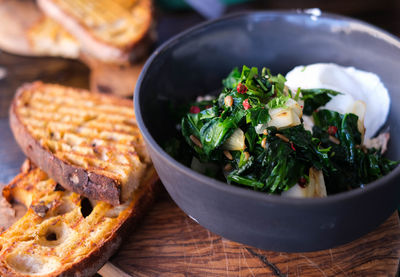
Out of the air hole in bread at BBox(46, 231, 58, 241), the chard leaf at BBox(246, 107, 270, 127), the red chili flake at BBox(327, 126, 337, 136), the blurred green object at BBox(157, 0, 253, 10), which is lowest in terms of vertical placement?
the air hole in bread at BBox(46, 231, 58, 241)

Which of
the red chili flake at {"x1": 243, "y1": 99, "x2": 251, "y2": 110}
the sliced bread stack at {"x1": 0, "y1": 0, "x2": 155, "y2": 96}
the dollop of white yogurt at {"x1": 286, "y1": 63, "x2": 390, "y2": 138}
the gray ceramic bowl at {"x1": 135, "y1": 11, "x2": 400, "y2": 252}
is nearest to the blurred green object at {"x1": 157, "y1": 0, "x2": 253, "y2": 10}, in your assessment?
the sliced bread stack at {"x1": 0, "y1": 0, "x2": 155, "y2": 96}

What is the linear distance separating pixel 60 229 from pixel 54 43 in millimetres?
2559

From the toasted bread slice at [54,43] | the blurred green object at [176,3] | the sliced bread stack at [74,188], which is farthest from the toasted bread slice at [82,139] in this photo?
the blurred green object at [176,3]

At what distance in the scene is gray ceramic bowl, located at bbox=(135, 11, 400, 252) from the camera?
1919mm

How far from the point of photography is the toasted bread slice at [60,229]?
2.42 meters

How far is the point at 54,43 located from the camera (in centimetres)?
447

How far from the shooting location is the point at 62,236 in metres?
2.63

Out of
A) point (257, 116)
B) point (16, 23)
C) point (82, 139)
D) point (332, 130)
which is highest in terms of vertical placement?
point (257, 116)

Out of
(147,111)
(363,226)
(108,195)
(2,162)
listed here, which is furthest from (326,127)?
(2,162)

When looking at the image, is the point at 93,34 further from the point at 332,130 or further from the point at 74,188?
the point at 332,130

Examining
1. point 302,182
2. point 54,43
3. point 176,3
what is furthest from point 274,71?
point 176,3

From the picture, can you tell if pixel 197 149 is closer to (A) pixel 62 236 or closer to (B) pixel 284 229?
(B) pixel 284 229

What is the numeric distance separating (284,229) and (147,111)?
48.8 inches

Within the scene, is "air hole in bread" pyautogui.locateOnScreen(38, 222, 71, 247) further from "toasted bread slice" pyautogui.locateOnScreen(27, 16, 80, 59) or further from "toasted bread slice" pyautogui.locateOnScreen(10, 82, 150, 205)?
"toasted bread slice" pyautogui.locateOnScreen(27, 16, 80, 59)
